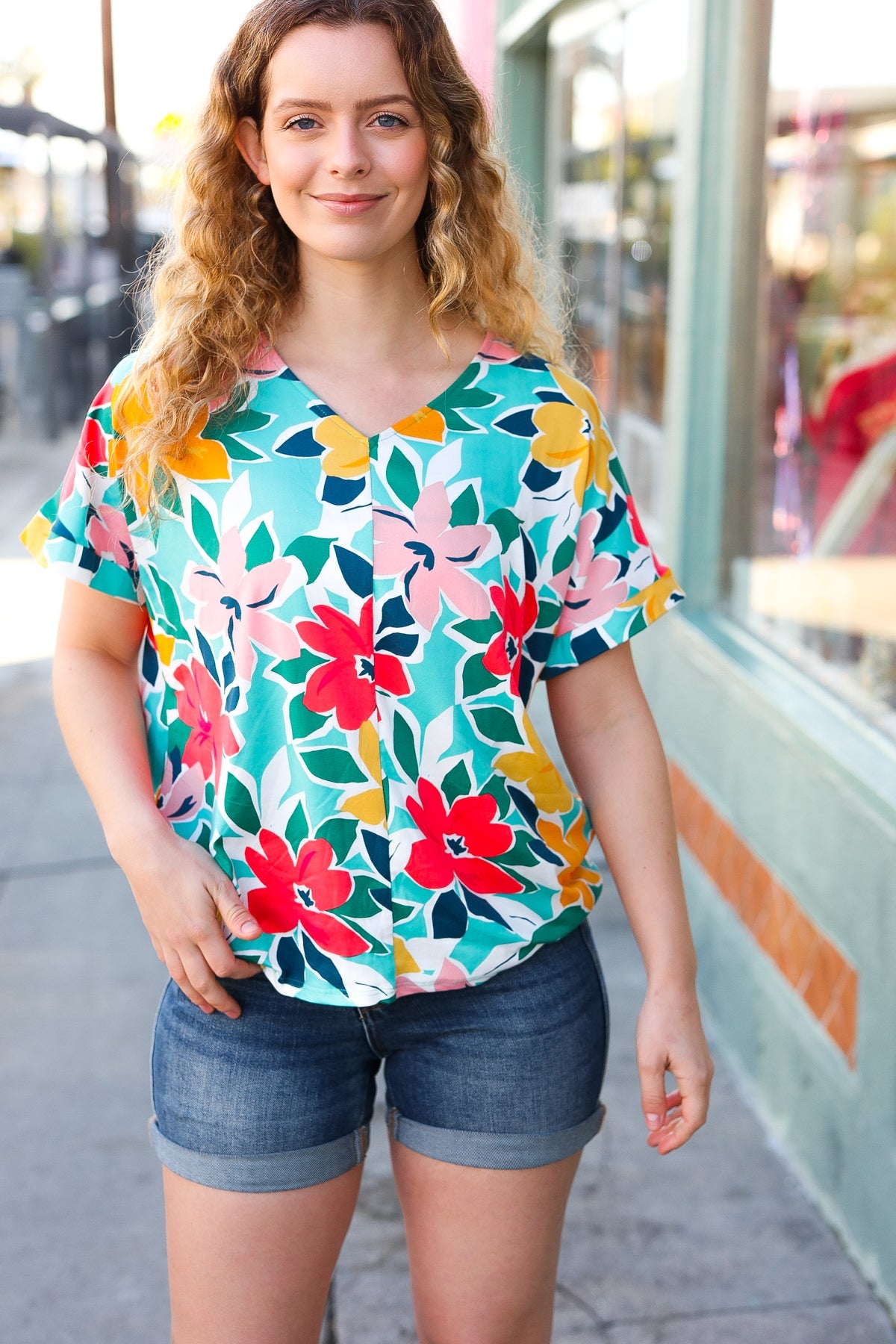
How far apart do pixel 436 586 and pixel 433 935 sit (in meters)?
0.35

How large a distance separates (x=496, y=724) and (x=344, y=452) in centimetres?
31

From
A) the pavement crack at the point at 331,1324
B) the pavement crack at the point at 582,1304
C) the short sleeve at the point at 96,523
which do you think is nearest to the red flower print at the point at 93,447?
the short sleeve at the point at 96,523

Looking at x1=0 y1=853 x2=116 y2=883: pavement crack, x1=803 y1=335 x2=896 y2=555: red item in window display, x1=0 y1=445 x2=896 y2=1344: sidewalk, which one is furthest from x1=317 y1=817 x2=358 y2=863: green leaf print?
x1=0 y1=853 x2=116 y2=883: pavement crack

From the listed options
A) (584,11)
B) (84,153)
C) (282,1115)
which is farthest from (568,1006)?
(84,153)

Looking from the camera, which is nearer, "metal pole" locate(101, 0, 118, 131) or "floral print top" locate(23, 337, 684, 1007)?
"floral print top" locate(23, 337, 684, 1007)

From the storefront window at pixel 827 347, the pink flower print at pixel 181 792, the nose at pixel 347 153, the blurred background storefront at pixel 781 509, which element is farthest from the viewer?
the storefront window at pixel 827 347

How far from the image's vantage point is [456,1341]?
1.49 m

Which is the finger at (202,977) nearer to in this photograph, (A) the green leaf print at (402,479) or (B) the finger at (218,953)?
(B) the finger at (218,953)

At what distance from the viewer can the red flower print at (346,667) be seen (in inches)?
53.9

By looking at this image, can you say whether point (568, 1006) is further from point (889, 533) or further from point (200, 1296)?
point (889, 533)

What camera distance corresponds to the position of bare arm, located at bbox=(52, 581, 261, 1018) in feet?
4.48

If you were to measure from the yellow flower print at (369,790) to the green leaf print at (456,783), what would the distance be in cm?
7

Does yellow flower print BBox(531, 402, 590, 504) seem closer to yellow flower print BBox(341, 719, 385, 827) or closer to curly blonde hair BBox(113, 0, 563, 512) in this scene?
curly blonde hair BBox(113, 0, 563, 512)

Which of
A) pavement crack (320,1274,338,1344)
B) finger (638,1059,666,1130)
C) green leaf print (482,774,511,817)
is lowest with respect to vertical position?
pavement crack (320,1274,338,1344)
